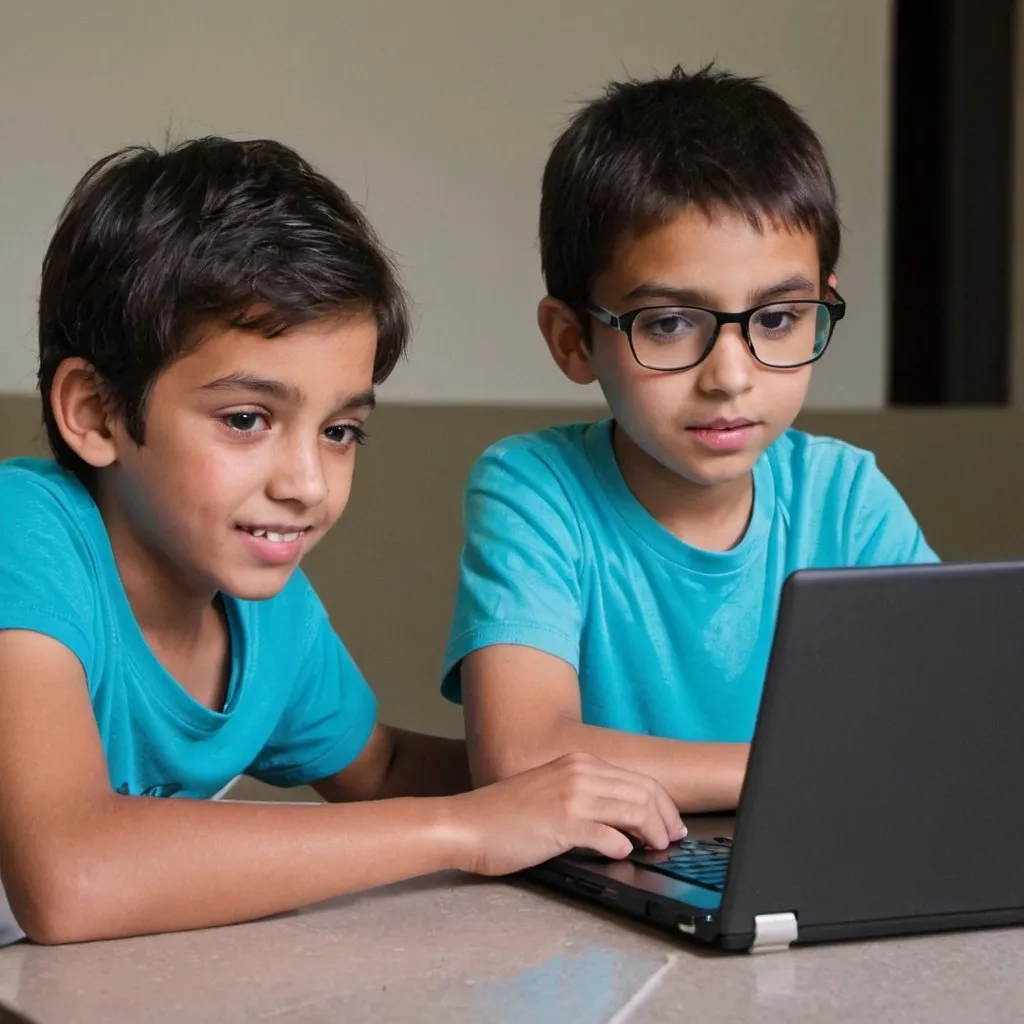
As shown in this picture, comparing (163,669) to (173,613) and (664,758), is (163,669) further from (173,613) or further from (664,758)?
(664,758)

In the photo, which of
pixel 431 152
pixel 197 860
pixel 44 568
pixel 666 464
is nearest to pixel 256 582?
pixel 44 568

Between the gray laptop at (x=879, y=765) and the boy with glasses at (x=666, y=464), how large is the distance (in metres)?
0.34

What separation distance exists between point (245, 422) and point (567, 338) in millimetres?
458

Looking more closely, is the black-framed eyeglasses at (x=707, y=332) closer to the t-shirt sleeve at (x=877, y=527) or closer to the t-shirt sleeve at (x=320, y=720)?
the t-shirt sleeve at (x=877, y=527)

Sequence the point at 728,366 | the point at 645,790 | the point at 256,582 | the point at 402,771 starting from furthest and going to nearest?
1. the point at 402,771
2. the point at 728,366
3. the point at 256,582
4. the point at 645,790

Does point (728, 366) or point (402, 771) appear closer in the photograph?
point (728, 366)

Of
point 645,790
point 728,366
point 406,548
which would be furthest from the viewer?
point 406,548

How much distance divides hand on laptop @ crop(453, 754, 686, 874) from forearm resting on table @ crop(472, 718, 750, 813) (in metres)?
0.13

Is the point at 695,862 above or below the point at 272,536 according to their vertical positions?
below

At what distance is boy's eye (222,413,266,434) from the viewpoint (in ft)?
3.38

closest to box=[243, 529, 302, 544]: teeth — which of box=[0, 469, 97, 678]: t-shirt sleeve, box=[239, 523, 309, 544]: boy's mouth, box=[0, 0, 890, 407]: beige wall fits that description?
box=[239, 523, 309, 544]: boy's mouth

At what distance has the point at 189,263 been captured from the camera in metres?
1.05

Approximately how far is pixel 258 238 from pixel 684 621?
54cm

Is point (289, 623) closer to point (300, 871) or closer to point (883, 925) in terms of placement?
point (300, 871)
